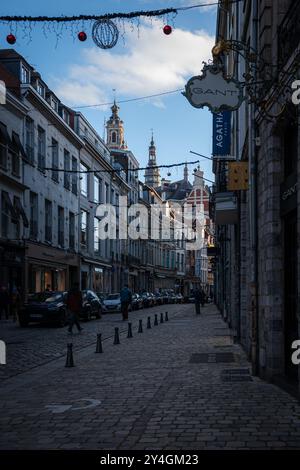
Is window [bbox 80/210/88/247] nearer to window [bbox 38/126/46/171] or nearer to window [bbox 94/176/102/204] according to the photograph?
window [bbox 94/176/102/204]

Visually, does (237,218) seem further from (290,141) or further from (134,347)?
(290,141)

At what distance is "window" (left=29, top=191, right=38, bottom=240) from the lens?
1428 inches

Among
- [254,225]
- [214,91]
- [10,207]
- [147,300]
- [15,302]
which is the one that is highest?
[10,207]

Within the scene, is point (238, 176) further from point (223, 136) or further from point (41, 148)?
point (41, 148)

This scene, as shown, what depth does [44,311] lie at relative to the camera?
81.6ft

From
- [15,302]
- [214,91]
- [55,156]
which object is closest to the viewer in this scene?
[214,91]

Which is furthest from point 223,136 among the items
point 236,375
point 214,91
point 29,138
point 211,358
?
point 29,138

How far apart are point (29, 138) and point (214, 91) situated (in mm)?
28753

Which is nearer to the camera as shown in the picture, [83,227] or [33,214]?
[33,214]

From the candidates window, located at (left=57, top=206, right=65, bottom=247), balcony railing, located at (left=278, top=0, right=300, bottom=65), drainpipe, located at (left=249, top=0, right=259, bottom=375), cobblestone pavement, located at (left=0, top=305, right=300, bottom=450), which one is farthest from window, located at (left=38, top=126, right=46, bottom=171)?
balcony railing, located at (left=278, top=0, right=300, bottom=65)

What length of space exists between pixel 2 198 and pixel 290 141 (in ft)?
78.7

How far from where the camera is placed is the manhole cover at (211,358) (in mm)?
12953

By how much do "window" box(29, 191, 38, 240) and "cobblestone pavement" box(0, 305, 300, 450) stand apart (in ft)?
76.6

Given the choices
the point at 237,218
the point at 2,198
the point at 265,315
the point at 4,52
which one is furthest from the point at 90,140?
the point at 265,315
